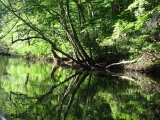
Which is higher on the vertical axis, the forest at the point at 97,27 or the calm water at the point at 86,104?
the forest at the point at 97,27

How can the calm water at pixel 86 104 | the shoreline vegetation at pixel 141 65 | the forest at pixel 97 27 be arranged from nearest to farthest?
the calm water at pixel 86 104
the forest at pixel 97 27
the shoreline vegetation at pixel 141 65

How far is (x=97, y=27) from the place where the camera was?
1633 cm

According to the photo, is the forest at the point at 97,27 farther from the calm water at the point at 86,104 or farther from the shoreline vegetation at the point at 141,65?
the calm water at the point at 86,104

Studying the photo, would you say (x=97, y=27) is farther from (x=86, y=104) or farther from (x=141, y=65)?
(x=86, y=104)

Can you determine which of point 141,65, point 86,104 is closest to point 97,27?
point 141,65

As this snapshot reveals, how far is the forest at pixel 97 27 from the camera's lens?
13778 millimetres

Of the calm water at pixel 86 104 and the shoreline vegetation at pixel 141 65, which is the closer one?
the calm water at pixel 86 104

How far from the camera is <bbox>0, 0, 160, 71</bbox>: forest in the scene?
1378 cm

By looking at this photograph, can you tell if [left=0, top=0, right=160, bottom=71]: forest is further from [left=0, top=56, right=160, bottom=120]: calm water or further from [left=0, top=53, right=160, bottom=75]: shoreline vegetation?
[left=0, top=56, right=160, bottom=120]: calm water

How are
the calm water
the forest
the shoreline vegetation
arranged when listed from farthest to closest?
the shoreline vegetation → the forest → the calm water

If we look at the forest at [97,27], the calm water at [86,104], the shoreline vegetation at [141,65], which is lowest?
the calm water at [86,104]

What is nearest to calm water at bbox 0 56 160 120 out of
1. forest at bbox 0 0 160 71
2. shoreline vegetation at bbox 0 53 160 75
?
forest at bbox 0 0 160 71

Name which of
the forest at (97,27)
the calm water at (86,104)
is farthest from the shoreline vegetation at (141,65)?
the calm water at (86,104)

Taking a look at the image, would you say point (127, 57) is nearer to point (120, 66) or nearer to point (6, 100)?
point (120, 66)
